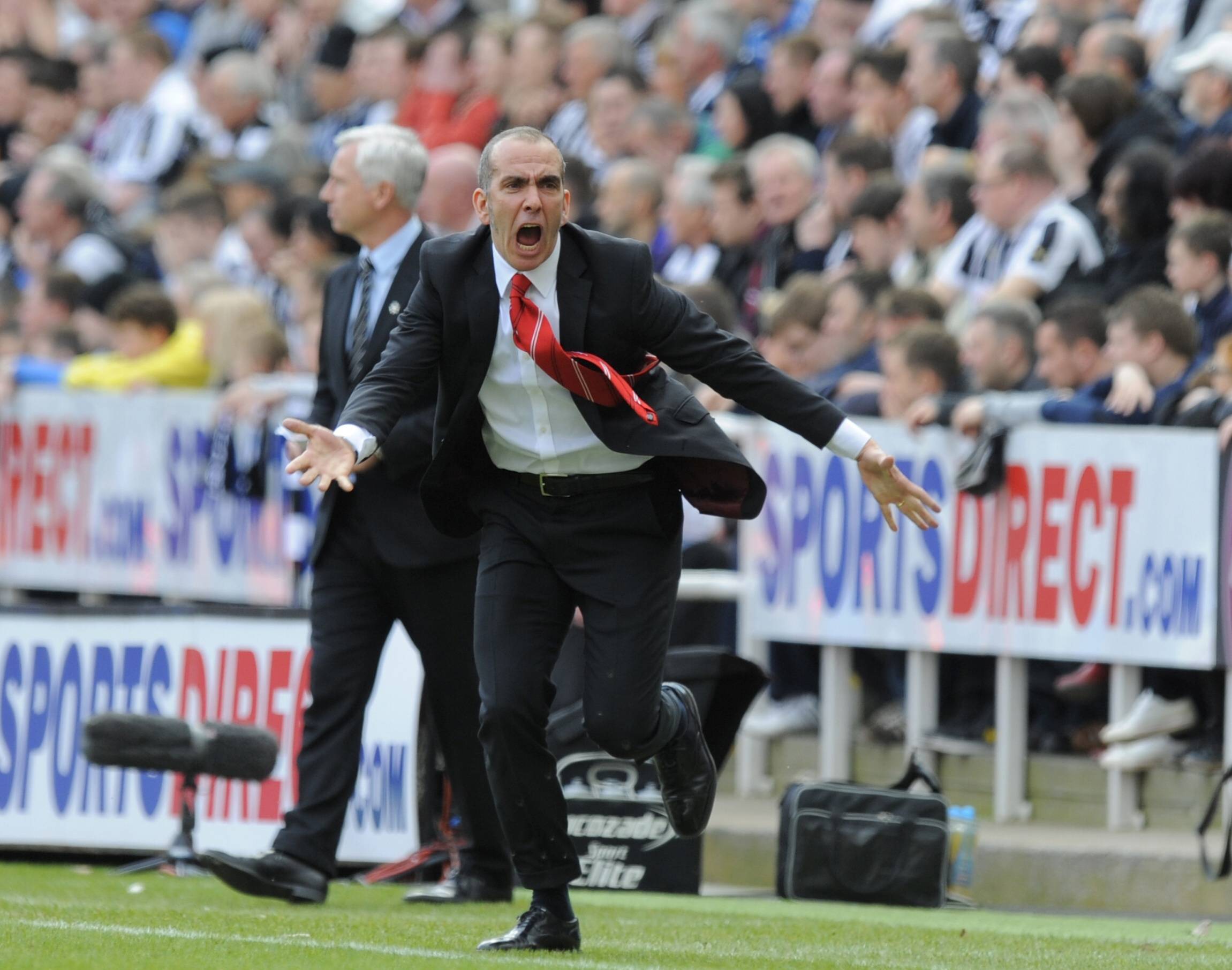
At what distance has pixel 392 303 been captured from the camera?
801cm

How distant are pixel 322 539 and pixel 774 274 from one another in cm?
528

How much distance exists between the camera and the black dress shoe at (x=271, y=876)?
7676 millimetres

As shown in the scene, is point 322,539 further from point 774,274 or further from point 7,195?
point 7,195

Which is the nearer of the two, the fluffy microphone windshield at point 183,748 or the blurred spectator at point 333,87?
the fluffy microphone windshield at point 183,748

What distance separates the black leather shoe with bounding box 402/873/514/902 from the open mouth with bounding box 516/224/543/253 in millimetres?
2709

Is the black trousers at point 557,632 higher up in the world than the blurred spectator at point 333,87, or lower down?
lower down

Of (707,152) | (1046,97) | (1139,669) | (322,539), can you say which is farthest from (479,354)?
(707,152)

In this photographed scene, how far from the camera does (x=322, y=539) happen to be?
813cm

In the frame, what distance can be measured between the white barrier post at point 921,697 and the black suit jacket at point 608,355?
3.44 meters

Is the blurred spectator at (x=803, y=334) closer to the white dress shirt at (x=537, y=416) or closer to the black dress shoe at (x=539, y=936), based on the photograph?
the white dress shirt at (x=537, y=416)

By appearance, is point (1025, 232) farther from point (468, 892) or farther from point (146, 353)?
point (146, 353)

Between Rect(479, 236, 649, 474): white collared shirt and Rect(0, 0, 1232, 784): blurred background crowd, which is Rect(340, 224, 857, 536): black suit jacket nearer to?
Rect(479, 236, 649, 474): white collared shirt

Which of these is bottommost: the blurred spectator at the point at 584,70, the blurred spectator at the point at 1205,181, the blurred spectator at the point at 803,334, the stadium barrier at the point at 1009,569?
Answer: the stadium barrier at the point at 1009,569

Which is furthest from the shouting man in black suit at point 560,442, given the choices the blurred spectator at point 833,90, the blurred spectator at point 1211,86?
the blurred spectator at point 833,90
